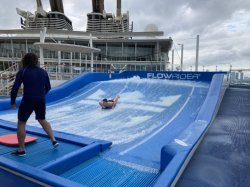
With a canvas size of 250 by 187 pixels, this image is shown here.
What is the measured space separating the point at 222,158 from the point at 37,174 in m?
2.23

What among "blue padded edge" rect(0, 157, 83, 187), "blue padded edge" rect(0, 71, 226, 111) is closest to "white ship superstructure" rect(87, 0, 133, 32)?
"blue padded edge" rect(0, 71, 226, 111)

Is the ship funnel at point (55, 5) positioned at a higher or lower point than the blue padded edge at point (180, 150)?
higher

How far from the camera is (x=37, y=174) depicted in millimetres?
2490

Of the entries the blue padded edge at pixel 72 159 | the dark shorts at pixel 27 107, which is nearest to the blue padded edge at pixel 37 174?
the blue padded edge at pixel 72 159

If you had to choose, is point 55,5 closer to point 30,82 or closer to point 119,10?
point 119,10

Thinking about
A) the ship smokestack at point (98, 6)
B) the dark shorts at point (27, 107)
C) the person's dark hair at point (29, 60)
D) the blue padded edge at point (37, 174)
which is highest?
the ship smokestack at point (98, 6)

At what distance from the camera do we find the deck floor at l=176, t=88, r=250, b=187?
2.34 m

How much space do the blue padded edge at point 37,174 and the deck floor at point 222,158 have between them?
1187 millimetres

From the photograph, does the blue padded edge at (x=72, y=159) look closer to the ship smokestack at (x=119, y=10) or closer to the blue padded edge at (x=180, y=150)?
the blue padded edge at (x=180, y=150)

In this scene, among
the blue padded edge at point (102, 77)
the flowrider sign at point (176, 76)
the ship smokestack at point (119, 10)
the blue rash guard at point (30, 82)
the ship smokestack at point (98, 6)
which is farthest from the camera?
the ship smokestack at point (98, 6)

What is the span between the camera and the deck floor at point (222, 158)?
7.69ft

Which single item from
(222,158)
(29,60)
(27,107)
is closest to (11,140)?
(27,107)

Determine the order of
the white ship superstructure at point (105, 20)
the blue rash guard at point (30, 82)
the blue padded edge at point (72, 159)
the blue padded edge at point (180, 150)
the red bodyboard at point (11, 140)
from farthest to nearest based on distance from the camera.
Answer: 1. the white ship superstructure at point (105, 20)
2. the red bodyboard at point (11, 140)
3. the blue rash guard at point (30, 82)
4. the blue padded edge at point (72, 159)
5. the blue padded edge at point (180, 150)

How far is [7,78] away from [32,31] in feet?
68.0
